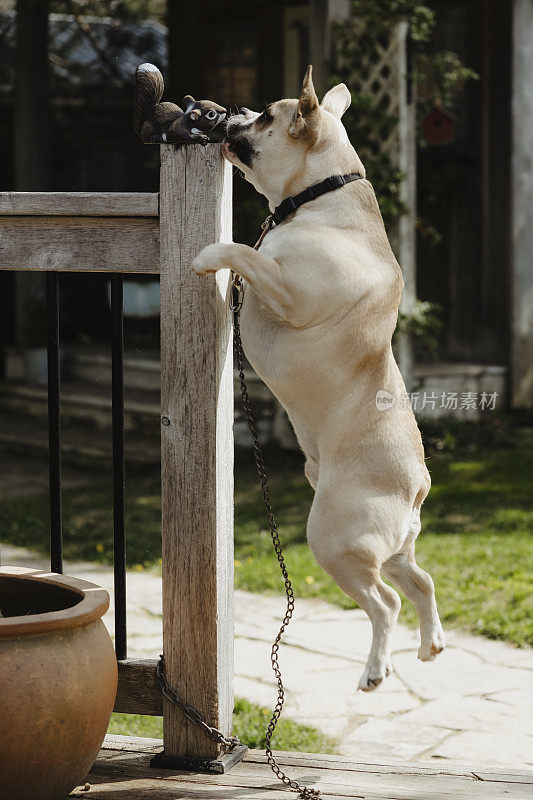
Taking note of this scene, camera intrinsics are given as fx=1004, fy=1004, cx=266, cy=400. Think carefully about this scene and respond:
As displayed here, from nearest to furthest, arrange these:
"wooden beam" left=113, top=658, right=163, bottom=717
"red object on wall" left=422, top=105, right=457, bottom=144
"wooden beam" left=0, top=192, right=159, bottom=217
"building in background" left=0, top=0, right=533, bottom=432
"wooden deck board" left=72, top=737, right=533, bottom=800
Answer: "wooden deck board" left=72, top=737, right=533, bottom=800
"wooden beam" left=0, top=192, right=159, bottom=217
"wooden beam" left=113, top=658, right=163, bottom=717
"red object on wall" left=422, top=105, right=457, bottom=144
"building in background" left=0, top=0, right=533, bottom=432

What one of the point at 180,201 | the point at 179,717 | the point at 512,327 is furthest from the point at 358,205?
the point at 512,327

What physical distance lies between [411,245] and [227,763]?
5.80m

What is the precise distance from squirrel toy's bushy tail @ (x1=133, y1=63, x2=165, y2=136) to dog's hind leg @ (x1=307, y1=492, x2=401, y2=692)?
1.03 m

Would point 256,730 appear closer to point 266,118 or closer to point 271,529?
point 271,529

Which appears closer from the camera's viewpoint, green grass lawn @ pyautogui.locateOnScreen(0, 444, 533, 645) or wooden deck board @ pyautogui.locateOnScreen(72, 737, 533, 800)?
wooden deck board @ pyautogui.locateOnScreen(72, 737, 533, 800)

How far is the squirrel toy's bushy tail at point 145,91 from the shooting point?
2.38 m

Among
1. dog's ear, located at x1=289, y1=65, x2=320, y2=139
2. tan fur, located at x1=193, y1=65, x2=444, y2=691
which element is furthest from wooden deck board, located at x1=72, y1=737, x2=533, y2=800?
dog's ear, located at x1=289, y1=65, x2=320, y2=139

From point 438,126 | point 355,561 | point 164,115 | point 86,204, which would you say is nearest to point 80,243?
point 86,204

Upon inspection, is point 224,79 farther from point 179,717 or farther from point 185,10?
point 179,717

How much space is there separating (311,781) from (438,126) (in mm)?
7603

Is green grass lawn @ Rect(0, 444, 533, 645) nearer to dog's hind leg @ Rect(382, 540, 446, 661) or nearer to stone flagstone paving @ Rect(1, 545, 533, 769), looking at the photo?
stone flagstone paving @ Rect(1, 545, 533, 769)

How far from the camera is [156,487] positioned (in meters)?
7.37

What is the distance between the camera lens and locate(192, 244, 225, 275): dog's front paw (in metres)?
2.19

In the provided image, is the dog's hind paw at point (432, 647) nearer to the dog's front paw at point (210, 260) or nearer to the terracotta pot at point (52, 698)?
the terracotta pot at point (52, 698)
